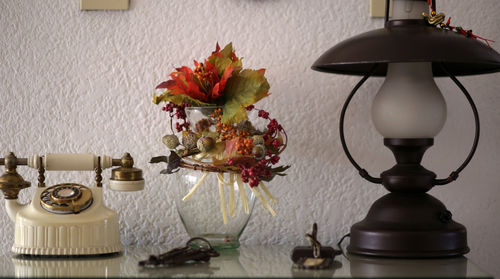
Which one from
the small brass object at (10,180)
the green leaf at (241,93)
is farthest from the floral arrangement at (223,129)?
the small brass object at (10,180)

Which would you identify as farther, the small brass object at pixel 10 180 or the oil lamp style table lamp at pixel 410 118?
the small brass object at pixel 10 180

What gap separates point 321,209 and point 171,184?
0.33 metres

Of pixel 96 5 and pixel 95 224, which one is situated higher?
pixel 96 5

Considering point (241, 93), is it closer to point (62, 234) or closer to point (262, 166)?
point (262, 166)

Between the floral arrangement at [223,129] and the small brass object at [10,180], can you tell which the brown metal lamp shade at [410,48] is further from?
the small brass object at [10,180]

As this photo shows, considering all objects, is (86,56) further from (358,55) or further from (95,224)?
(358,55)

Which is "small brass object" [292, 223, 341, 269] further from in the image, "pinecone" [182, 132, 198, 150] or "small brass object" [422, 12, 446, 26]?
"small brass object" [422, 12, 446, 26]

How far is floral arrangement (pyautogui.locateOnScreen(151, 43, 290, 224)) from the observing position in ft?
3.64

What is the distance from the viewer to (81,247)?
3.62 feet

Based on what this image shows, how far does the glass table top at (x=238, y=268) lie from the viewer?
97 centimetres

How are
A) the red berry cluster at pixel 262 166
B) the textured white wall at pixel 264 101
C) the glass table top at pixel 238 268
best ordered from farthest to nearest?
the textured white wall at pixel 264 101, the red berry cluster at pixel 262 166, the glass table top at pixel 238 268

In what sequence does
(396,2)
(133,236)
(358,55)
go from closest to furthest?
1. (358,55)
2. (396,2)
3. (133,236)

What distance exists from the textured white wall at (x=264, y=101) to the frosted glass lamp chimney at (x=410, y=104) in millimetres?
179

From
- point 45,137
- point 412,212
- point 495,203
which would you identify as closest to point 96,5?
point 45,137
